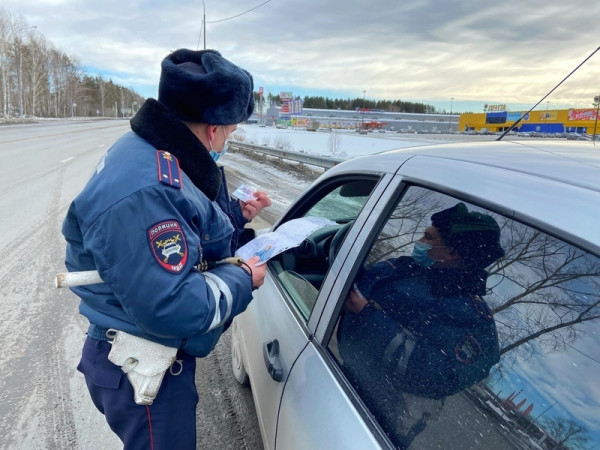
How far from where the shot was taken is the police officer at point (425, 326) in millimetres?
1065

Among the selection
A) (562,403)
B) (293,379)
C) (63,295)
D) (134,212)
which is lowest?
(63,295)

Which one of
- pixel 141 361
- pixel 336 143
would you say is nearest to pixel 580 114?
pixel 141 361

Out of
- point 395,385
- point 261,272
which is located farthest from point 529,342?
point 261,272

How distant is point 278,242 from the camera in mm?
Answer: 1794

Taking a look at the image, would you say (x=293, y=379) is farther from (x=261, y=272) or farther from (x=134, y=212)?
(x=134, y=212)

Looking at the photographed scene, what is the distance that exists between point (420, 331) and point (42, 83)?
10546 centimetres

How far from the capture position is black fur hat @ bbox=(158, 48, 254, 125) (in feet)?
4.66

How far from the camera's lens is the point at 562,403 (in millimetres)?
859

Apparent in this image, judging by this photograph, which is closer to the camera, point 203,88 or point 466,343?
point 466,343

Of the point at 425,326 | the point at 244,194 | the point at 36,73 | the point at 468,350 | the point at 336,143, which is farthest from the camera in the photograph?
the point at 36,73

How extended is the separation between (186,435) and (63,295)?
3396mm

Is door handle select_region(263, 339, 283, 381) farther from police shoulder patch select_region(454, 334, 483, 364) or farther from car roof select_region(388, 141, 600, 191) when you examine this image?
car roof select_region(388, 141, 600, 191)

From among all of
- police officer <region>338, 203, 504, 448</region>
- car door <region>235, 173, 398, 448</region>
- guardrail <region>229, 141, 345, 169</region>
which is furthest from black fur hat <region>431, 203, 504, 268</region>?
guardrail <region>229, 141, 345, 169</region>

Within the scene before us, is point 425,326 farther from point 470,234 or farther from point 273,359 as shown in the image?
point 273,359
